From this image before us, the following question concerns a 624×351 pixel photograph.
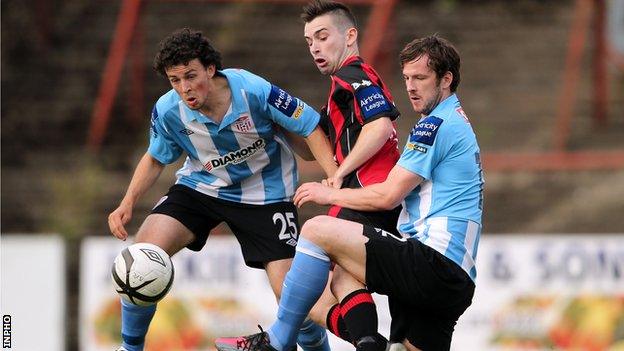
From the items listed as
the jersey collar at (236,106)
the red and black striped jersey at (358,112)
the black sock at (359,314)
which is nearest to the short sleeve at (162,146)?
the jersey collar at (236,106)

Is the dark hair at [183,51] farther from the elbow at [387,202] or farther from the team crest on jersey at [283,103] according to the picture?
the elbow at [387,202]

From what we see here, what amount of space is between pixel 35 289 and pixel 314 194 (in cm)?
540

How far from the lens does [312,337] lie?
281 inches

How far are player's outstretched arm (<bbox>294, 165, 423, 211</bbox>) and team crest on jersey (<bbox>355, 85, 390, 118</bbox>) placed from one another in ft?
1.24

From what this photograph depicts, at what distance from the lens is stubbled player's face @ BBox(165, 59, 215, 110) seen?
6516 millimetres

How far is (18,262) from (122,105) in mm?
4742

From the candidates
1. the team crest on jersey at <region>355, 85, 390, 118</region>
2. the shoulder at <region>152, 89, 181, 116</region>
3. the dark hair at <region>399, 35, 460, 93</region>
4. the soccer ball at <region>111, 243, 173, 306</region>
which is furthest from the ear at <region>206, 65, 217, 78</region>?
the dark hair at <region>399, 35, 460, 93</region>

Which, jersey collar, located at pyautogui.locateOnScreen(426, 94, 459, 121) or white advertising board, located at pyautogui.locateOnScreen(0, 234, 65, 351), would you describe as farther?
white advertising board, located at pyautogui.locateOnScreen(0, 234, 65, 351)

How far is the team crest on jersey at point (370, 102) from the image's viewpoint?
627 cm

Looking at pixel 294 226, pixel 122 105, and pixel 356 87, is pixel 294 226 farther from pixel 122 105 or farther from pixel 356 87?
pixel 122 105

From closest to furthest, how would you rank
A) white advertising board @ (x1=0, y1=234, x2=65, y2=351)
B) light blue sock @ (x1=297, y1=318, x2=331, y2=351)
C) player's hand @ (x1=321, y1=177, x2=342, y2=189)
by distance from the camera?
player's hand @ (x1=321, y1=177, x2=342, y2=189) < light blue sock @ (x1=297, y1=318, x2=331, y2=351) < white advertising board @ (x1=0, y1=234, x2=65, y2=351)

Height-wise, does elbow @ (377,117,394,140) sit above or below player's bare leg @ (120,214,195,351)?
above

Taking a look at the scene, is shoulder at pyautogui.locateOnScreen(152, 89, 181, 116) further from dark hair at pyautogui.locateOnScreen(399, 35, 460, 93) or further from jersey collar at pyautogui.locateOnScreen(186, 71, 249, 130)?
dark hair at pyautogui.locateOnScreen(399, 35, 460, 93)

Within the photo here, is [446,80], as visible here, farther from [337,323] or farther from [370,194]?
[337,323]
